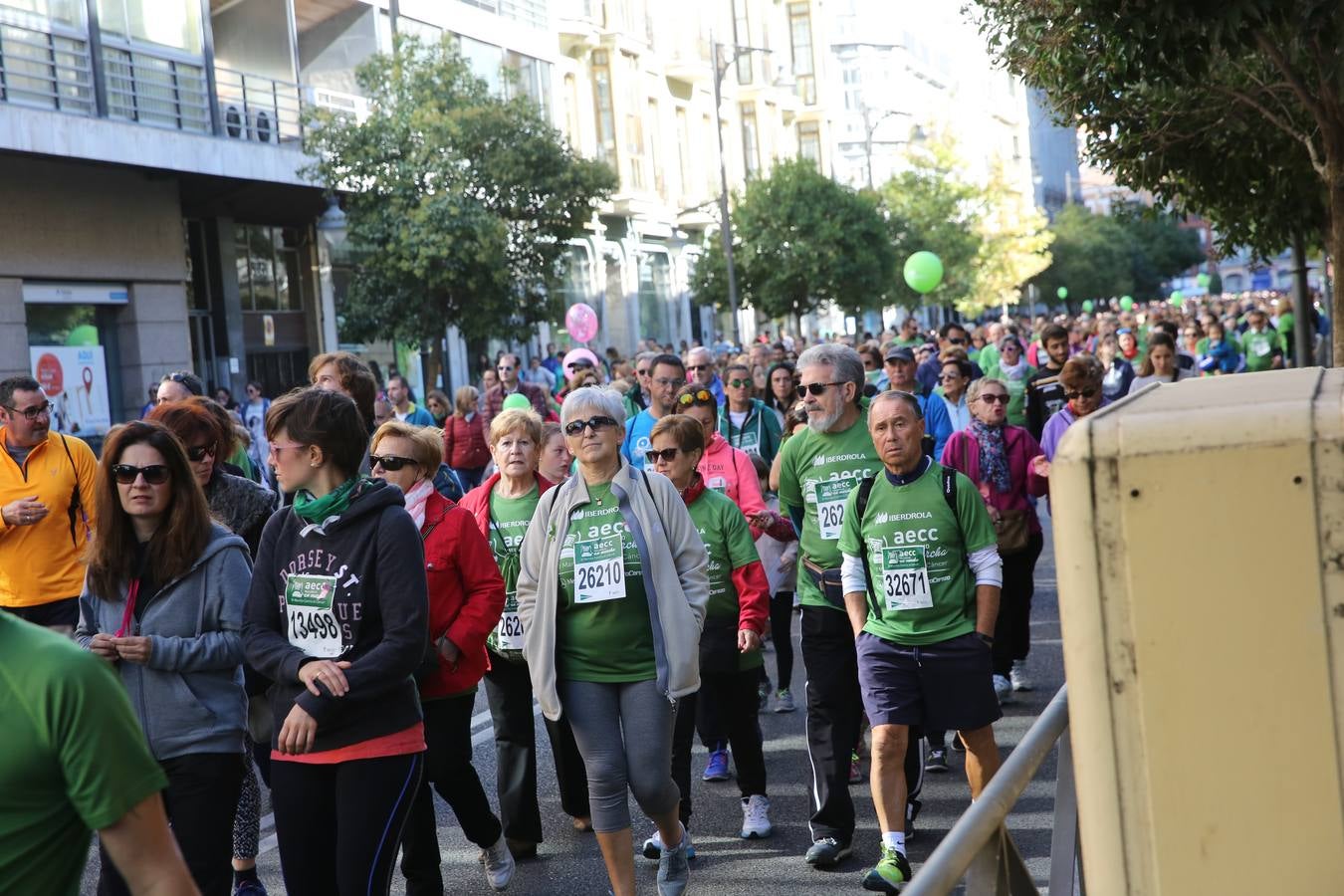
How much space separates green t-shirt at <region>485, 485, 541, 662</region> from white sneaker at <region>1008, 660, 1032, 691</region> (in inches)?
133

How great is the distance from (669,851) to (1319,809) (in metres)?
4.02

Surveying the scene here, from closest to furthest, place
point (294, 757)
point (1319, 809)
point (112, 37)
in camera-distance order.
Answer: point (1319, 809) → point (294, 757) → point (112, 37)

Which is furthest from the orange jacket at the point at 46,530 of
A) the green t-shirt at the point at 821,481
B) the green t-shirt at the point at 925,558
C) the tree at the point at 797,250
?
the tree at the point at 797,250

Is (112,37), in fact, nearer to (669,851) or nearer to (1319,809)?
(669,851)

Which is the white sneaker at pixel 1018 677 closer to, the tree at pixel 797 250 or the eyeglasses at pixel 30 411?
the eyeglasses at pixel 30 411

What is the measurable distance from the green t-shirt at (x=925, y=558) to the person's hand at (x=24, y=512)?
367 cm

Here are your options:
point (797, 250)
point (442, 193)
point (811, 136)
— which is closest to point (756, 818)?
point (442, 193)

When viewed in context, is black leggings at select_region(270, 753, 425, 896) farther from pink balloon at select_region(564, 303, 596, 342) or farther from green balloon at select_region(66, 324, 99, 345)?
pink balloon at select_region(564, 303, 596, 342)

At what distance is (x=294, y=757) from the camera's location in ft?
14.4

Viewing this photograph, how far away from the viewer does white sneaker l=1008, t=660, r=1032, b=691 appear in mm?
8977

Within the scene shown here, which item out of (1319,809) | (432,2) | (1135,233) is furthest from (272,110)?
(1135,233)

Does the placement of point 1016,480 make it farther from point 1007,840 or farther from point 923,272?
point 923,272

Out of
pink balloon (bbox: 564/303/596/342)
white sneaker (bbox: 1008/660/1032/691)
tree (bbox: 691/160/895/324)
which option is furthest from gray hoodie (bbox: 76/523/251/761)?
tree (bbox: 691/160/895/324)

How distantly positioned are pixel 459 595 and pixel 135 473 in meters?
1.35
